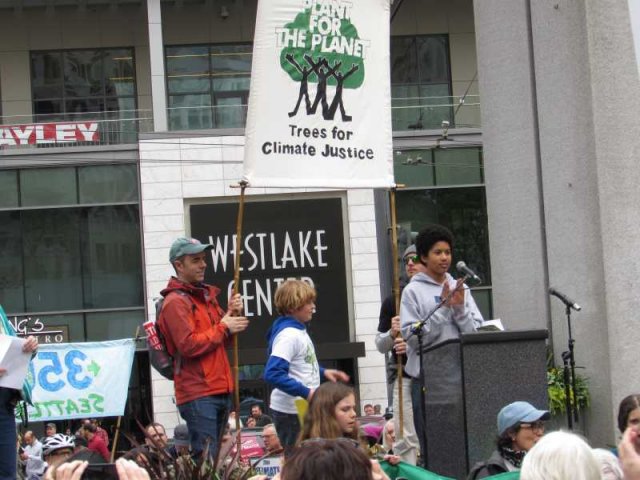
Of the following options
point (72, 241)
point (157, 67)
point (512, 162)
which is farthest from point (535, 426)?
point (157, 67)

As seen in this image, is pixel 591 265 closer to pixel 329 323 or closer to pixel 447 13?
pixel 329 323

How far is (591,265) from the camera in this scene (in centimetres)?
1254

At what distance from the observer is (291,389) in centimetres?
880

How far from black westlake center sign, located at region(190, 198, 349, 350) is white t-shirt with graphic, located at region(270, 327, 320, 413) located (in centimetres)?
2756

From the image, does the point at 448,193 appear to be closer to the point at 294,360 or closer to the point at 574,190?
the point at 574,190

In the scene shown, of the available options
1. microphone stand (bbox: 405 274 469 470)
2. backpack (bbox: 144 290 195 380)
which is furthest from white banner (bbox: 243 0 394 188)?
backpack (bbox: 144 290 195 380)

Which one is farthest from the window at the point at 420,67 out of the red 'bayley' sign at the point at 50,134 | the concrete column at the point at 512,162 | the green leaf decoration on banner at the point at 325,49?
the green leaf decoration on banner at the point at 325,49

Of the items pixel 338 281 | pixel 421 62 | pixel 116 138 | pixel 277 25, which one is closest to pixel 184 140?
pixel 116 138

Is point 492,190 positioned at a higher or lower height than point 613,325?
higher

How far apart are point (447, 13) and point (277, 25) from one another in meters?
33.6

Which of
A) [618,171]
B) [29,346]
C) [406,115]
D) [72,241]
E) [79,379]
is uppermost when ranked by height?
[406,115]

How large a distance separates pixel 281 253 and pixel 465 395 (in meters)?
27.3

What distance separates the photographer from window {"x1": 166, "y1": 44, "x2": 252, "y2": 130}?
4034 cm

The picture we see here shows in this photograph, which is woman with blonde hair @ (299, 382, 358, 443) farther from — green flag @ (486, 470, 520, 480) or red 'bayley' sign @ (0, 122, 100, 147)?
red 'bayley' sign @ (0, 122, 100, 147)
